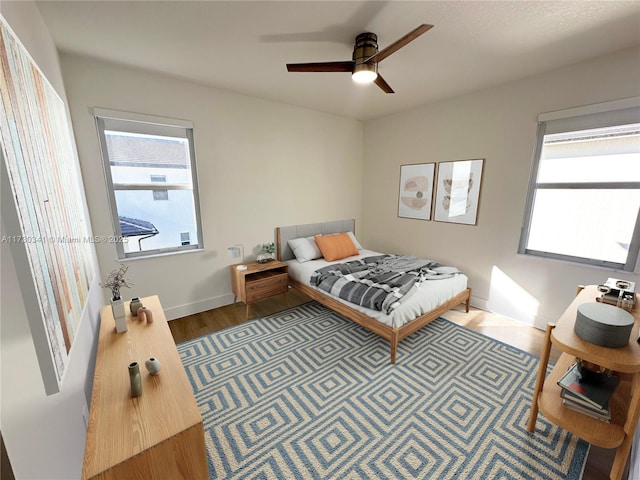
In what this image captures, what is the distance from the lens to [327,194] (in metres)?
4.27

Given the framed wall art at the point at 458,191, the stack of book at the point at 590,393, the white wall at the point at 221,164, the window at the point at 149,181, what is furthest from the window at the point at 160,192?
the stack of book at the point at 590,393

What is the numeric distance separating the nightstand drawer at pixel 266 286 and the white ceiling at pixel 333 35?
2.25 m

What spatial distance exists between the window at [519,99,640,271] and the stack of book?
4.99 ft

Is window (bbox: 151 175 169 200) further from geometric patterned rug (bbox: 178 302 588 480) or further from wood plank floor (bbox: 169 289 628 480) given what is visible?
geometric patterned rug (bbox: 178 302 588 480)

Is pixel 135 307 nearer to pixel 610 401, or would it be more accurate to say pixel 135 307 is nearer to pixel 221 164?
pixel 221 164

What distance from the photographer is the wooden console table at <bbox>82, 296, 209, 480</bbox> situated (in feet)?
3.20

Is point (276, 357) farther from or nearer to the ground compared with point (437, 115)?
nearer to the ground

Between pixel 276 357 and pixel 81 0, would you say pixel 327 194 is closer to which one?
pixel 276 357

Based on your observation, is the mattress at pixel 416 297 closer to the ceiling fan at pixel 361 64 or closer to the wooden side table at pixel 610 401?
the wooden side table at pixel 610 401

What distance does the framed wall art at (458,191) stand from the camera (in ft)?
10.6

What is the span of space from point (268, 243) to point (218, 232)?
0.72m

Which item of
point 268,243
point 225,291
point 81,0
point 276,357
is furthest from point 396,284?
point 81,0

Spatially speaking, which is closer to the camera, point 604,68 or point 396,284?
point 604,68

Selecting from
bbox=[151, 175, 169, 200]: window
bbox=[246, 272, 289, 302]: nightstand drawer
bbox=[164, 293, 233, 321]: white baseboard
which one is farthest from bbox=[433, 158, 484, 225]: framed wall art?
bbox=[151, 175, 169, 200]: window
